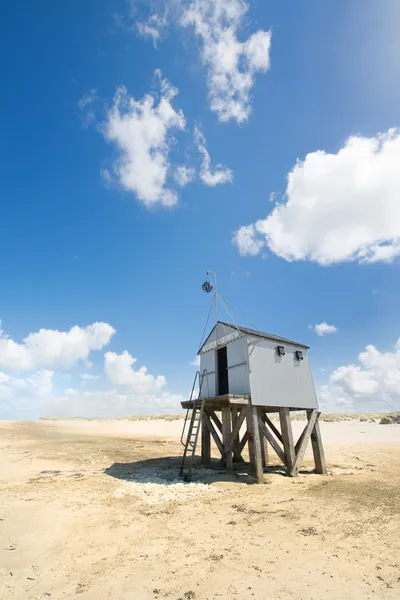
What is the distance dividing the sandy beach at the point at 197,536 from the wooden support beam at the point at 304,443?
2.94 ft

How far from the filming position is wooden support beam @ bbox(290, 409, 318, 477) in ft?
47.0

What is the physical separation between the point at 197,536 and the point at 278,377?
30.1 feet

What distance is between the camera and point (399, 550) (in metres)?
6.17

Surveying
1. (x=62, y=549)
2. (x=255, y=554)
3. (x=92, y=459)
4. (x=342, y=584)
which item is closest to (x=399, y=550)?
(x=342, y=584)

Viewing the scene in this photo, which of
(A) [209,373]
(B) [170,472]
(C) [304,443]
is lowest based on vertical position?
(B) [170,472]

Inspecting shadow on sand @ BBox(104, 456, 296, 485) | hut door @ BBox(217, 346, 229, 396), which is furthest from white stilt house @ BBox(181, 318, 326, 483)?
shadow on sand @ BBox(104, 456, 296, 485)

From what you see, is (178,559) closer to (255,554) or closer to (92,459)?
(255,554)

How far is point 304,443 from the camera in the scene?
15078mm

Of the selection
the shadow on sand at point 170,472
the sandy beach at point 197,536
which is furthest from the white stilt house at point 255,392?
the sandy beach at point 197,536

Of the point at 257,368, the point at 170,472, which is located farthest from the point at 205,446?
the point at 257,368

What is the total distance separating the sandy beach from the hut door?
4418 millimetres

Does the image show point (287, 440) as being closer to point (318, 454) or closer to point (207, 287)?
point (318, 454)

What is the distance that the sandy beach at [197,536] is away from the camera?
16.3 feet

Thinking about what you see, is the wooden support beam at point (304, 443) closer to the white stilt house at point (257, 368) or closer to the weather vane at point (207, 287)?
the white stilt house at point (257, 368)
